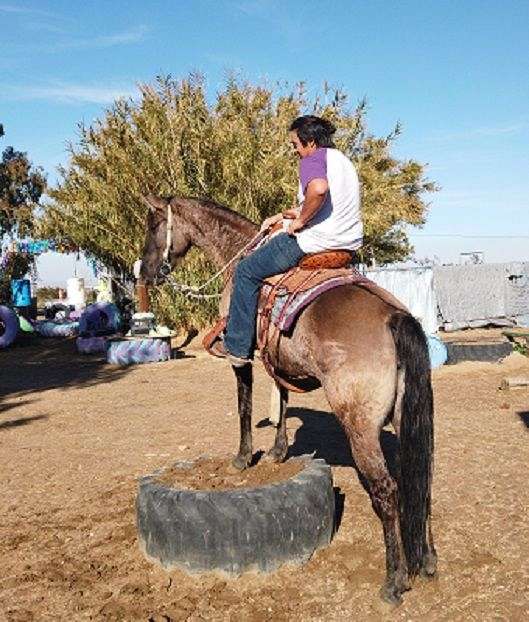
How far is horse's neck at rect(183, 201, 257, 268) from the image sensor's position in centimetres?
577

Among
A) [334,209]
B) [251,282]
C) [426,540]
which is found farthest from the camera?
[251,282]

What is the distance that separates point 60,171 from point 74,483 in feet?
58.0

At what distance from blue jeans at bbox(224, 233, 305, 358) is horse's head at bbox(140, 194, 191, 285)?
4.17 ft

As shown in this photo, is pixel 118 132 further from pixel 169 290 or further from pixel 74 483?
pixel 74 483

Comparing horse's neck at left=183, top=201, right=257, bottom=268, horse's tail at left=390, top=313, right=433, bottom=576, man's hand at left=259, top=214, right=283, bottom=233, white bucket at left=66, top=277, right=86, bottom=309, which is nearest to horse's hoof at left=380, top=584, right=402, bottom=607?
horse's tail at left=390, top=313, right=433, bottom=576

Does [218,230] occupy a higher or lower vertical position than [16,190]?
lower

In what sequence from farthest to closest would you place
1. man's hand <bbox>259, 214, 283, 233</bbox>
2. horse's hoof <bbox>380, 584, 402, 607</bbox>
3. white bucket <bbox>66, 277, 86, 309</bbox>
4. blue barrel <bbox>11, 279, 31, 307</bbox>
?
white bucket <bbox>66, 277, 86, 309</bbox> < blue barrel <bbox>11, 279, 31, 307</bbox> < man's hand <bbox>259, 214, 283, 233</bbox> < horse's hoof <bbox>380, 584, 402, 607</bbox>

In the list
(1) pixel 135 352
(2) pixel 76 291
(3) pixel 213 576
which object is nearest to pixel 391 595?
(3) pixel 213 576

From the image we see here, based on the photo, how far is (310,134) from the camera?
4559mm

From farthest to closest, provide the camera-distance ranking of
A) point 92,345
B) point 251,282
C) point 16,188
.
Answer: point 16,188 < point 92,345 < point 251,282

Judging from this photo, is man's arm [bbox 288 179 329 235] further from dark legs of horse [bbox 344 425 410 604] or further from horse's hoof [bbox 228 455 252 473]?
horse's hoof [bbox 228 455 252 473]

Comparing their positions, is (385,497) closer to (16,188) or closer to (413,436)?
(413,436)

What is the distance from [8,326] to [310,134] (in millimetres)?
19512

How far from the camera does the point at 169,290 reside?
20.0 meters
